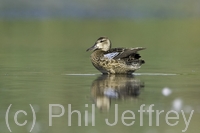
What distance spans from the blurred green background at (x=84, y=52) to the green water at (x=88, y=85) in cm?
1

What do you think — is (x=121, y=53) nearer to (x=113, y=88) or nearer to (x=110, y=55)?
Answer: (x=110, y=55)

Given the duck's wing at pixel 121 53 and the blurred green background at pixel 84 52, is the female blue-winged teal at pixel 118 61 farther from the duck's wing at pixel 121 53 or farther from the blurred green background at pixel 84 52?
the blurred green background at pixel 84 52

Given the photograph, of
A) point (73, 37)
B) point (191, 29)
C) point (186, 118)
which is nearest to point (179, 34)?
point (191, 29)

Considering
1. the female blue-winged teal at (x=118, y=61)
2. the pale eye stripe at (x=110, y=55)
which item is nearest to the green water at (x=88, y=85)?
the female blue-winged teal at (x=118, y=61)

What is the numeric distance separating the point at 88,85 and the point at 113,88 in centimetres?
64

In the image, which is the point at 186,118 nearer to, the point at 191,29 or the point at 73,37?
the point at 73,37

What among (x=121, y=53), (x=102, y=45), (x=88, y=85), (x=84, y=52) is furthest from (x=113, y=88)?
(x=84, y=52)

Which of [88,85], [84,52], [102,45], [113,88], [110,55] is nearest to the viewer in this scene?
[113,88]

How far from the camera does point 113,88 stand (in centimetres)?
1188

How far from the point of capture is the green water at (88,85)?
9.19 m

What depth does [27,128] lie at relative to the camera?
8797 mm

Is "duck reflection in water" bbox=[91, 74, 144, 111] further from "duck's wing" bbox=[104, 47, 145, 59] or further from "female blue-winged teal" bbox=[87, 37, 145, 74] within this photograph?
"duck's wing" bbox=[104, 47, 145, 59]

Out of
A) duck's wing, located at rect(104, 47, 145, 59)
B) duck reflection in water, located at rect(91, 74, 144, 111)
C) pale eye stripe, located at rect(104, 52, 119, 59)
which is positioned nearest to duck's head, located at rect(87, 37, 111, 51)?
duck's wing, located at rect(104, 47, 145, 59)

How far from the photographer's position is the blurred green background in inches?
401
